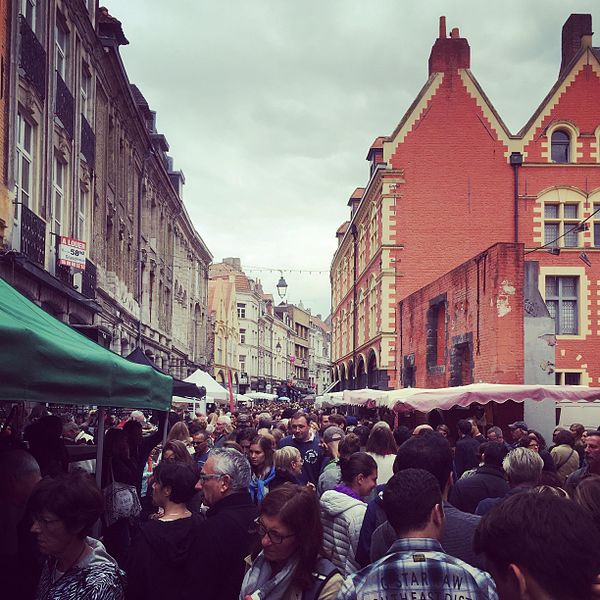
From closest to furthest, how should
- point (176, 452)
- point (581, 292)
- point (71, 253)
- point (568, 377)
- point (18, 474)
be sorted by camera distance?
point (18, 474) → point (176, 452) → point (71, 253) → point (568, 377) → point (581, 292)

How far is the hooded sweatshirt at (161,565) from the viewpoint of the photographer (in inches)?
162

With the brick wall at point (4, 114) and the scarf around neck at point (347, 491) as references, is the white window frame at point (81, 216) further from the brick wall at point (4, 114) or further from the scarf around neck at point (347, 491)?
the scarf around neck at point (347, 491)

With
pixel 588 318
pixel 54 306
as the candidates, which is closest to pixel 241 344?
pixel 588 318

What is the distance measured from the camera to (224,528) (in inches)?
175

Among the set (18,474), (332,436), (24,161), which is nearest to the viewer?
(18,474)

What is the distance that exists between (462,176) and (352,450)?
101ft

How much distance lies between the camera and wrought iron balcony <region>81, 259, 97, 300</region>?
63.1ft

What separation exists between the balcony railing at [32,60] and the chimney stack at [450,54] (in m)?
24.3

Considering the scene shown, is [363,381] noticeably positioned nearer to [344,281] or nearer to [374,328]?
[374,328]

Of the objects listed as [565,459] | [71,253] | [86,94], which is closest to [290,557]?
[565,459]

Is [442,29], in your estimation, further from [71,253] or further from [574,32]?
[71,253]

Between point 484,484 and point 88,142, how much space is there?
16254 millimetres

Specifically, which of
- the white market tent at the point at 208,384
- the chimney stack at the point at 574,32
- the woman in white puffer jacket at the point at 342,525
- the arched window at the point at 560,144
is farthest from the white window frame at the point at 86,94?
the chimney stack at the point at 574,32

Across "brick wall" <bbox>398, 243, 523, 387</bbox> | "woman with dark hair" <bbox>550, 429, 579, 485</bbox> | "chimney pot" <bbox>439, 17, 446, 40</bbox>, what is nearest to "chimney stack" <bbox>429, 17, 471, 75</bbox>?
"chimney pot" <bbox>439, 17, 446, 40</bbox>
